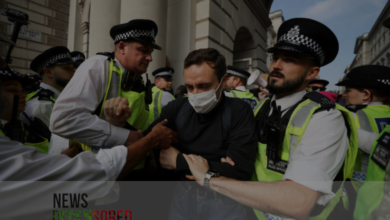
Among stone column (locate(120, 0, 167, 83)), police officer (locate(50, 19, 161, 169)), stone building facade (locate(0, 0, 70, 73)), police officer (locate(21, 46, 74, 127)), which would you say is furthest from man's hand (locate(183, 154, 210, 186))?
stone building facade (locate(0, 0, 70, 73))

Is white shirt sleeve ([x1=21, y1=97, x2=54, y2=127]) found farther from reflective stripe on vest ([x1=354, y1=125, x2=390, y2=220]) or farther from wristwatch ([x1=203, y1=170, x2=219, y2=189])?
reflective stripe on vest ([x1=354, y1=125, x2=390, y2=220])

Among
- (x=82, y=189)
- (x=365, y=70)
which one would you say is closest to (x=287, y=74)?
(x=82, y=189)

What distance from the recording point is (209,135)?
1.61m

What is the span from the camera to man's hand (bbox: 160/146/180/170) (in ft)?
5.01

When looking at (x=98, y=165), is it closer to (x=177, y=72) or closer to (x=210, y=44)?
(x=177, y=72)

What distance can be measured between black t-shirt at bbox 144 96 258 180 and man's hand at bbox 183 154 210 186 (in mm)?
45

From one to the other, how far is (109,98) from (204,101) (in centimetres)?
87

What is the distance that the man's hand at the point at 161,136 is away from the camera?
5.07ft

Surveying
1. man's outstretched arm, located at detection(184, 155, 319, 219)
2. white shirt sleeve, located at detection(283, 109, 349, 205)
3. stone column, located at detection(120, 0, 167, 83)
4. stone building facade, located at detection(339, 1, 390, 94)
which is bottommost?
man's outstretched arm, located at detection(184, 155, 319, 219)

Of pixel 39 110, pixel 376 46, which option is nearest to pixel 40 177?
pixel 39 110

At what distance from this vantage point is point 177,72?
6.20 meters

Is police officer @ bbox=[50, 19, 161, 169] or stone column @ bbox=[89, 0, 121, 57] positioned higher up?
stone column @ bbox=[89, 0, 121, 57]

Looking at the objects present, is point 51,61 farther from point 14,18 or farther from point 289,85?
point 289,85

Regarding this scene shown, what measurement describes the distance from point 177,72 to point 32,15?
8000 millimetres
